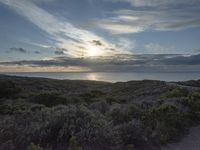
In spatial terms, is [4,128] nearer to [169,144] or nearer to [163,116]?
[169,144]

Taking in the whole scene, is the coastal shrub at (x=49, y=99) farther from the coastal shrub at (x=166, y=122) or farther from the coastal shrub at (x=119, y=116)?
the coastal shrub at (x=119, y=116)

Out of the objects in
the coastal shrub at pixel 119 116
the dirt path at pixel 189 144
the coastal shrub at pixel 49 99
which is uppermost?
the coastal shrub at pixel 119 116

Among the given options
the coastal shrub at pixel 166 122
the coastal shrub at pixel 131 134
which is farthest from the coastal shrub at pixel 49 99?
the coastal shrub at pixel 131 134

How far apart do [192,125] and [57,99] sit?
12.1 metres

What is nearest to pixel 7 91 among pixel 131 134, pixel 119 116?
pixel 119 116

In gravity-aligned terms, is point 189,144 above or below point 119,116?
below

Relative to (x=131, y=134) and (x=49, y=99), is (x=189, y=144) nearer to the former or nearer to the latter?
(x=131, y=134)

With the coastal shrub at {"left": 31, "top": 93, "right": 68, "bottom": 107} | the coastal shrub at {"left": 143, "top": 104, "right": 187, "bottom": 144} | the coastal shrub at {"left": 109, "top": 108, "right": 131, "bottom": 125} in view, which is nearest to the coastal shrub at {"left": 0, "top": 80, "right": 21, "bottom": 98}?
the coastal shrub at {"left": 31, "top": 93, "right": 68, "bottom": 107}

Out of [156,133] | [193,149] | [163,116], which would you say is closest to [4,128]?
[156,133]

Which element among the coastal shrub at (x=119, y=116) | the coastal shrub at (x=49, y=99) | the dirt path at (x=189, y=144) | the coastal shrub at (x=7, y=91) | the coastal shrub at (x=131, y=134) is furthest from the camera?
the coastal shrub at (x=7, y=91)

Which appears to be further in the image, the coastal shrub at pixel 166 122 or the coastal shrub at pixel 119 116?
the coastal shrub at pixel 119 116

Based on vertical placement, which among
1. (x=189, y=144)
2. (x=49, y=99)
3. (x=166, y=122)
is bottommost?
(x=189, y=144)

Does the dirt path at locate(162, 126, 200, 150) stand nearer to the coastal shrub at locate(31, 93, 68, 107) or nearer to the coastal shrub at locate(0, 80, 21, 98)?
the coastal shrub at locate(31, 93, 68, 107)

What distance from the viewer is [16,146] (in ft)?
20.2
